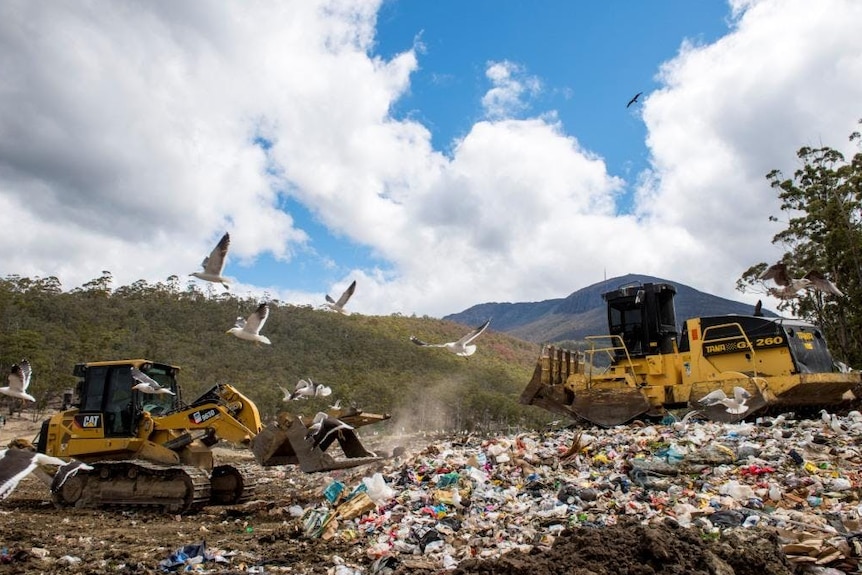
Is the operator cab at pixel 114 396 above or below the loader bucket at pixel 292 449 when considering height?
above

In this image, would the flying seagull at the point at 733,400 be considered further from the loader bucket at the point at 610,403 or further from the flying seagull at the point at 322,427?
the flying seagull at the point at 322,427

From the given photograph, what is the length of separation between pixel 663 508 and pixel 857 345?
68.3ft

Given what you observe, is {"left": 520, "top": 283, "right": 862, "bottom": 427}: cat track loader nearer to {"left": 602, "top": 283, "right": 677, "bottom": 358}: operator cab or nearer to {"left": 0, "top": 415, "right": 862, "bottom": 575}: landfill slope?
{"left": 602, "top": 283, "right": 677, "bottom": 358}: operator cab

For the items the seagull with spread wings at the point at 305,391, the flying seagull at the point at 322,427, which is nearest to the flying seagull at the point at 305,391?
the seagull with spread wings at the point at 305,391

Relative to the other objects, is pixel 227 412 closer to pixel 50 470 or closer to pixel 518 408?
pixel 50 470

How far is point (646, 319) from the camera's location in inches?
437

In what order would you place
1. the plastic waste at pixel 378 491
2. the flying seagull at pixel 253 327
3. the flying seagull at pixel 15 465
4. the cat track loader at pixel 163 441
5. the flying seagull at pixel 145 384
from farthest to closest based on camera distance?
the flying seagull at pixel 145 384 < the flying seagull at pixel 253 327 < the cat track loader at pixel 163 441 < the plastic waste at pixel 378 491 < the flying seagull at pixel 15 465

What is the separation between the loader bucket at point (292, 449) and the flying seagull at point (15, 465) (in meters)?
2.96

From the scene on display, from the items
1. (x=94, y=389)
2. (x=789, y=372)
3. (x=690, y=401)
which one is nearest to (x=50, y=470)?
(x=94, y=389)

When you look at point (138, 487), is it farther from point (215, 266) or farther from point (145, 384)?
point (215, 266)

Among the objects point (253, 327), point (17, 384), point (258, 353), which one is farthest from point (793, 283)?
point (258, 353)

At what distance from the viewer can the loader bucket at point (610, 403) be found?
9.88 metres

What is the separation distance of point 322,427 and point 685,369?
6.29m

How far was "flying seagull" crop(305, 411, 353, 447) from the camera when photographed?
6890 mm
